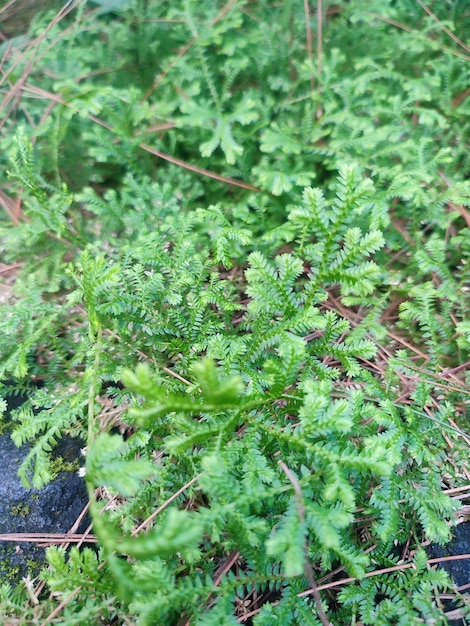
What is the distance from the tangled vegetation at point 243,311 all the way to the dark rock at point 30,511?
0.24ft

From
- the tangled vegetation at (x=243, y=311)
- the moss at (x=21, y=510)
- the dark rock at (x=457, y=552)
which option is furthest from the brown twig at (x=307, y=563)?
the moss at (x=21, y=510)

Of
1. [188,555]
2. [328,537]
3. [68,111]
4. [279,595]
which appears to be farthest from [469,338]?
[68,111]

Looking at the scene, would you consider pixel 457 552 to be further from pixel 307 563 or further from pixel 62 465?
pixel 62 465

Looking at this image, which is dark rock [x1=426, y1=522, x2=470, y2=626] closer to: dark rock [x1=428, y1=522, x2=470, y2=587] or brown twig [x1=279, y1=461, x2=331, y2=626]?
dark rock [x1=428, y1=522, x2=470, y2=587]

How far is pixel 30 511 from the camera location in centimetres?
184

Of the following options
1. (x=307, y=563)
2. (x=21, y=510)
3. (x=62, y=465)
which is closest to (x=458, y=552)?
(x=307, y=563)

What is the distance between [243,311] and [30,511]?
4.10 ft

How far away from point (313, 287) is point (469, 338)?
2.31 ft

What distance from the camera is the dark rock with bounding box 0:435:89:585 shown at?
176 cm

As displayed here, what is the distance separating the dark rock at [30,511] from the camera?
1.76 meters

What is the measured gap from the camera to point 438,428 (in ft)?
5.91

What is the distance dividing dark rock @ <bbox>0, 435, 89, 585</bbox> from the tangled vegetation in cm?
7

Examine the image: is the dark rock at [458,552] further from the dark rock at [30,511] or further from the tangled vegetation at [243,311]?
the dark rock at [30,511]

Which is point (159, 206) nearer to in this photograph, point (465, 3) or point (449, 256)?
point (449, 256)
